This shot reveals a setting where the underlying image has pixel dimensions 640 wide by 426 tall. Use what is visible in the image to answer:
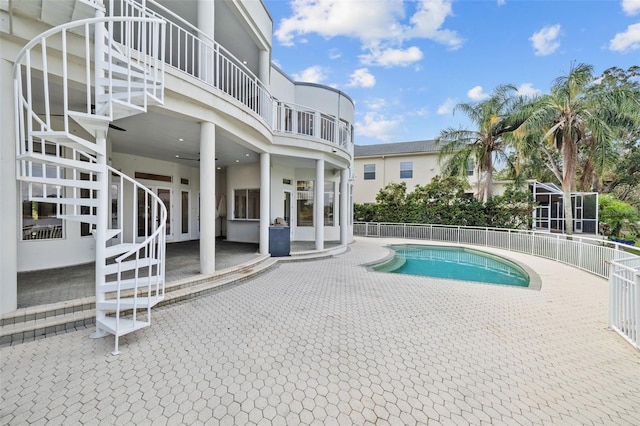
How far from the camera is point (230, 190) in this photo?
36.7ft

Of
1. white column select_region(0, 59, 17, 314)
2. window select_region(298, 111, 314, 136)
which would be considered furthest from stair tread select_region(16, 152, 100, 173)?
window select_region(298, 111, 314, 136)

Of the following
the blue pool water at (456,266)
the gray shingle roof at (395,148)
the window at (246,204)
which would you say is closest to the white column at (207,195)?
the window at (246,204)

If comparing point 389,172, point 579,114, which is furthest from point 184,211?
point 579,114

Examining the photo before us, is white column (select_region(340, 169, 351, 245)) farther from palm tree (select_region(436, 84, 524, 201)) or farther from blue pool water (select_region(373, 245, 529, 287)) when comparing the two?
palm tree (select_region(436, 84, 524, 201))

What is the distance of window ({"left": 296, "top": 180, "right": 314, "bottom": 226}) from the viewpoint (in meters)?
12.3

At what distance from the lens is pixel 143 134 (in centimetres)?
648

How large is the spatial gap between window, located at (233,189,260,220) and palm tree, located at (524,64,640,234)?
11495mm

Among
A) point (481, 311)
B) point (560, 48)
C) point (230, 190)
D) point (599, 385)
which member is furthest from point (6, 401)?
point (560, 48)

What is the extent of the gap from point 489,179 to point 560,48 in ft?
22.0

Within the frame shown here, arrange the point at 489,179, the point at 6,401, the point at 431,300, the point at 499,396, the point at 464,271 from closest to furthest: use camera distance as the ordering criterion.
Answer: the point at 6,401 < the point at 499,396 < the point at 431,300 < the point at 464,271 < the point at 489,179

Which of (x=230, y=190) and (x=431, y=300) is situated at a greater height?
(x=230, y=190)

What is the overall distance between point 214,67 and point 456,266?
1045 centimetres

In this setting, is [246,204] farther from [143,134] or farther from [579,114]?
[579,114]

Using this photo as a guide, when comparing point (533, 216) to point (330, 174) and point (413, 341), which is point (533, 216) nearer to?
point (330, 174)
